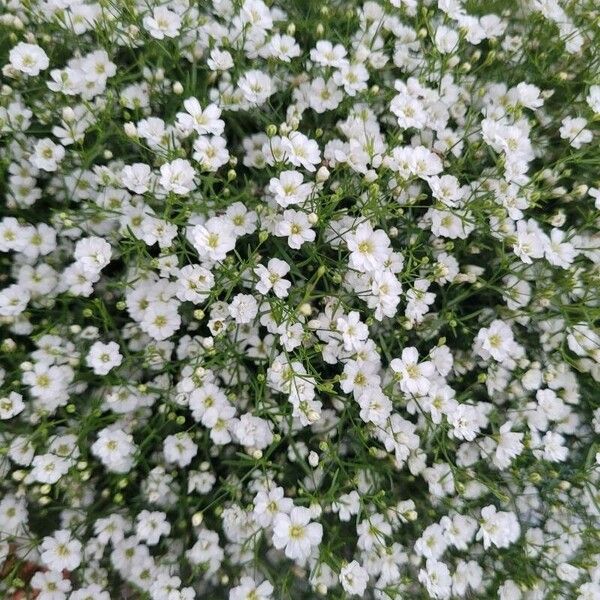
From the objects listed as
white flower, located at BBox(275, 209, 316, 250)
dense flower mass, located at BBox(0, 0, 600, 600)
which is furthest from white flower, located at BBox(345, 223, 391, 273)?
white flower, located at BBox(275, 209, 316, 250)

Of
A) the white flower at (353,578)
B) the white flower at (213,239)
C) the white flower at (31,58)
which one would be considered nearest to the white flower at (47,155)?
the white flower at (31,58)

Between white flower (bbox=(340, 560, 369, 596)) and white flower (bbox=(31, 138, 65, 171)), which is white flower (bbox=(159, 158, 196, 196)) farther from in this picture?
white flower (bbox=(340, 560, 369, 596))

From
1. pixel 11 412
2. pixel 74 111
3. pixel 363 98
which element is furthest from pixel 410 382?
pixel 74 111

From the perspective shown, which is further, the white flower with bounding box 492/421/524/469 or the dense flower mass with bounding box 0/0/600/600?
the white flower with bounding box 492/421/524/469

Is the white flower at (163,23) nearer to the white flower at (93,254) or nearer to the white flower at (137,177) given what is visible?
the white flower at (137,177)

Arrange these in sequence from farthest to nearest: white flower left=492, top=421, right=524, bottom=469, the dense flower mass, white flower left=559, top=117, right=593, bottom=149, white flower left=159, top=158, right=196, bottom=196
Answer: white flower left=559, top=117, right=593, bottom=149 < white flower left=492, top=421, right=524, bottom=469 < the dense flower mass < white flower left=159, top=158, right=196, bottom=196

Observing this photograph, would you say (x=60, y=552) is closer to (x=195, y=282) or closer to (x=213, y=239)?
(x=195, y=282)

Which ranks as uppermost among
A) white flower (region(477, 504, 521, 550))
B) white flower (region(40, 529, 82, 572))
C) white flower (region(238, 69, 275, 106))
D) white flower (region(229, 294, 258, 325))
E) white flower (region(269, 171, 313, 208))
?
white flower (region(238, 69, 275, 106))
